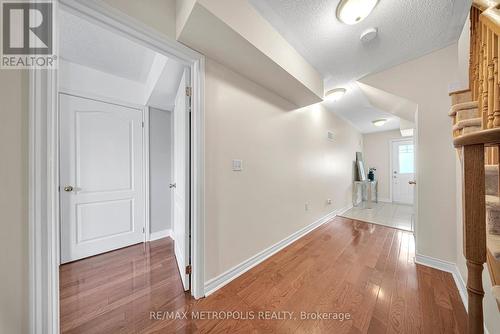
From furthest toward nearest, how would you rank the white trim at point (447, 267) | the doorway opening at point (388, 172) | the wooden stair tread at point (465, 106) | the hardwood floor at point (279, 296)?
1. the doorway opening at point (388, 172)
2. the white trim at point (447, 267)
3. the hardwood floor at point (279, 296)
4. the wooden stair tread at point (465, 106)

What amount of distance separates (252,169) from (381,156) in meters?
5.52

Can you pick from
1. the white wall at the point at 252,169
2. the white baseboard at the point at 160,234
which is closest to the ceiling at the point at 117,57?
the white wall at the point at 252,169

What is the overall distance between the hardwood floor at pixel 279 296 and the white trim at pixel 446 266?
5cm

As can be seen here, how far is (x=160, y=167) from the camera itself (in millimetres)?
2736

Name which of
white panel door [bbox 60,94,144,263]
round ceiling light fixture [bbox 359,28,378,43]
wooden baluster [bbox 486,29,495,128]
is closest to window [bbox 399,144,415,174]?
round ceiling light fixture [bbox 359,28,378,43]

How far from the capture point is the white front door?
493 cm

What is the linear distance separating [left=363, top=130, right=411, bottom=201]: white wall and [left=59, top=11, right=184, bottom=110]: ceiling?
610 cm

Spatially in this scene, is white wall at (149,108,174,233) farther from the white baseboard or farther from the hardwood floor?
the hardwood floor

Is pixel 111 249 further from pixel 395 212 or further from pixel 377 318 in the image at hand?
pixel 395 212

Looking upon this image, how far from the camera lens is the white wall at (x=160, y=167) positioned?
264cm

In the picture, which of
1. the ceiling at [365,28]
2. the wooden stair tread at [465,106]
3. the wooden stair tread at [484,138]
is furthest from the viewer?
the ceiling at [365,28]

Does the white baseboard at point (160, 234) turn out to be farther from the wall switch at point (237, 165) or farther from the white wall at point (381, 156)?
the white wall at point (381, 156)

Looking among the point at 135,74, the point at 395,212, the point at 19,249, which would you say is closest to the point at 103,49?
the point at 135,74

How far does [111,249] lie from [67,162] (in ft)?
4.00
